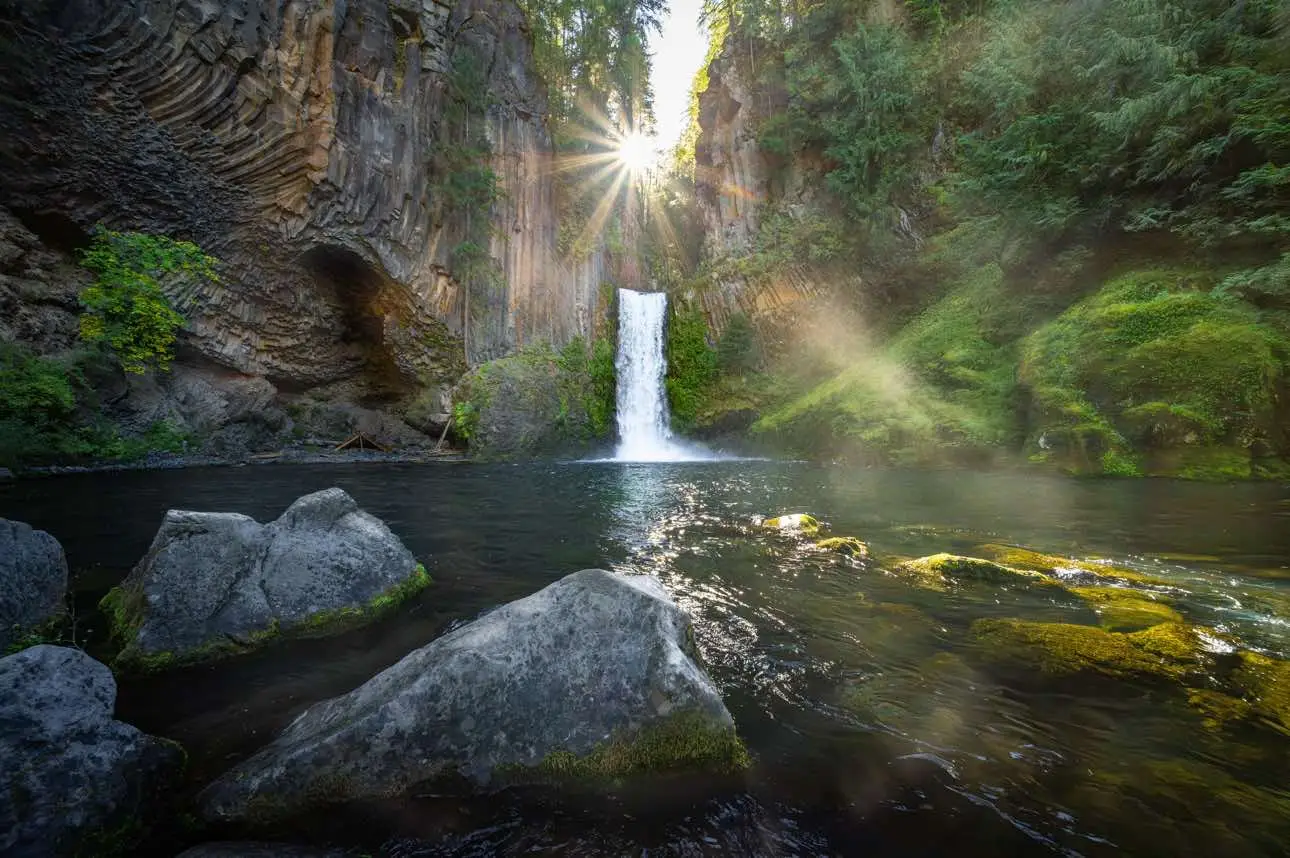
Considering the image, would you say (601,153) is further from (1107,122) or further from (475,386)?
(1107,122)

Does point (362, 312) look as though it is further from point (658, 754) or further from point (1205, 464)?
point (1205, 464)

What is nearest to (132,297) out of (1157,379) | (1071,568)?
(1071,568)

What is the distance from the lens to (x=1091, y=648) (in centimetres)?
357

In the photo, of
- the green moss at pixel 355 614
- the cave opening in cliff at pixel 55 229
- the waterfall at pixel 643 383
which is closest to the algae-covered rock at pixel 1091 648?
the green moss at pixel 355 614

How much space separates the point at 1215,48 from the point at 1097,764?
19.0 m

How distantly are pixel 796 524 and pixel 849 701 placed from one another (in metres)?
4.32

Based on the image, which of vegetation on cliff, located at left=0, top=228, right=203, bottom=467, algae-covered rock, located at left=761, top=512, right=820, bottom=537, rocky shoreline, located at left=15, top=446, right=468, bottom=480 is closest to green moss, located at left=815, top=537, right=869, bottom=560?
algae-covered rock, located at left=761, top=512, right=820, bottom=537

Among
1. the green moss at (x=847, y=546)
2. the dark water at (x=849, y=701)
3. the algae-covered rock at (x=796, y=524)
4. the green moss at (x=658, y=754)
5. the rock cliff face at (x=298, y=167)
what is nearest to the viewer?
the dark water at (x=849, y=701)

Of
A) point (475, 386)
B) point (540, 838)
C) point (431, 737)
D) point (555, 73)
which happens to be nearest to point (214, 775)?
point (431, 737)

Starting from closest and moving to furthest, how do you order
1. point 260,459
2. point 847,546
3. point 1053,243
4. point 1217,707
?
1. point 1217,707
2. point 847,546
3. point 1053,243
4. point 260,459

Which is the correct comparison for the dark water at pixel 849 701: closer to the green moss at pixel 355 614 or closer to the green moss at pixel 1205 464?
the green moss at pixel 355 614

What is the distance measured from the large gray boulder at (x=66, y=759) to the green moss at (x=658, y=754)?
147cm

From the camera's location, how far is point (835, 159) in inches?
1017

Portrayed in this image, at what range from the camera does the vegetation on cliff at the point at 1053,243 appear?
1078 cm
